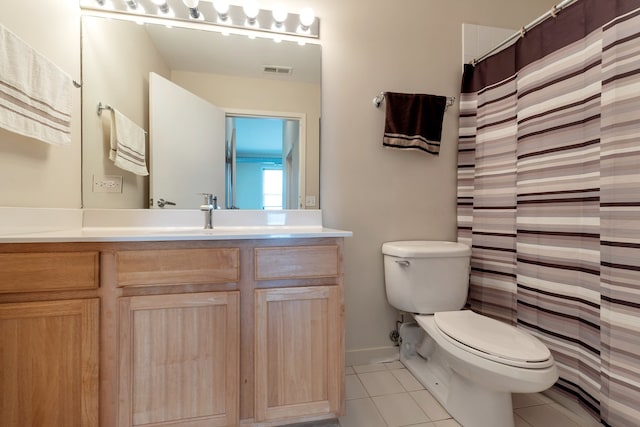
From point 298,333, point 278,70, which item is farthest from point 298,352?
point 278,70

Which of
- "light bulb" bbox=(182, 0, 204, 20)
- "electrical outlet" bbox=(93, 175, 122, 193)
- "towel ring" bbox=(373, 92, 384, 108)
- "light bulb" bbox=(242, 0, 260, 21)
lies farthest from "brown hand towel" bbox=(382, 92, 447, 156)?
"electrical outlet" bbox=(93, 175, 122, 193)

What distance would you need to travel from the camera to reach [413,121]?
175cm

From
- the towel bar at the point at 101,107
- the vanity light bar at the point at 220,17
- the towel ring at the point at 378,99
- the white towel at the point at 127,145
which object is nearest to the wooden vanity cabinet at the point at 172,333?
the white towel at the point at 127,145

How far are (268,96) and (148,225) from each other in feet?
3.10

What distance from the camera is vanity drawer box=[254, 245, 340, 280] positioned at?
1146 mm

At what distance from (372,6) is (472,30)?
2.20 ft

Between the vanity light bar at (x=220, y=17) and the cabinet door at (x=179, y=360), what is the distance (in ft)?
4.68

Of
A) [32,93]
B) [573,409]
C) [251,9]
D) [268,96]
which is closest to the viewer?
[32,93]

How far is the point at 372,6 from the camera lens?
1.75 meters

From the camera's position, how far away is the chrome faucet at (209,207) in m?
1.46

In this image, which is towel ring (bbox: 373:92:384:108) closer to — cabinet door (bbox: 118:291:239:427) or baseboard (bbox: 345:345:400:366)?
cabinet door (bbox: 118:291:239:427)

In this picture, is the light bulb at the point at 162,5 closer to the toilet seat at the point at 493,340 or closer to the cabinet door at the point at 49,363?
the cabinet door at the point at 49,363

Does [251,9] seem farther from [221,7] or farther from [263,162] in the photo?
[263,162]

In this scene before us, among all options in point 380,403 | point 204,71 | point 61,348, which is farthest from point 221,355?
point 204,71
